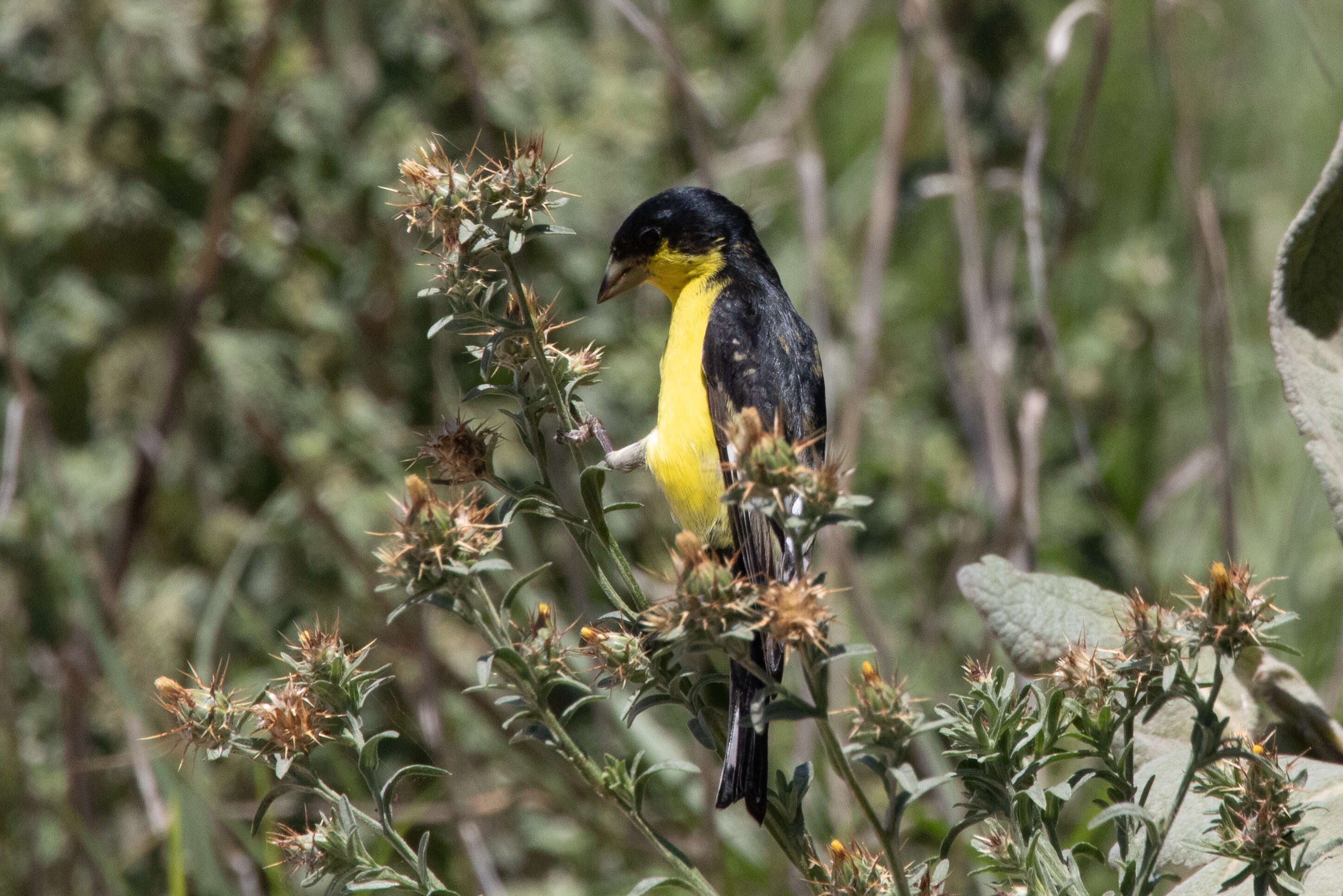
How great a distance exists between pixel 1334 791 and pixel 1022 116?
341 cm

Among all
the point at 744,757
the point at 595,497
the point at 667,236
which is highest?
the point at 667,236

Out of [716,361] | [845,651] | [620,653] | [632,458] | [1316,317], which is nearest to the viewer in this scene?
[845,651]

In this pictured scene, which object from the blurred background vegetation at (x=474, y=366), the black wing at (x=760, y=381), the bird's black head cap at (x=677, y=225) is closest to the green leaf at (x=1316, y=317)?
the black wing at (x=760, y=381)

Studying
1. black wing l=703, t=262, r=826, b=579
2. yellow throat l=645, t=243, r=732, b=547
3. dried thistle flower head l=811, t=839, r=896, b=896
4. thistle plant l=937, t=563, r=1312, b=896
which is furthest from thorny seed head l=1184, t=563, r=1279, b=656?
yellow throat l=645, t=243, r=732, b=547

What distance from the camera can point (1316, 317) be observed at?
57.7 inches

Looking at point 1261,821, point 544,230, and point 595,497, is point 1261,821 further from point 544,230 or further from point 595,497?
point 544,230

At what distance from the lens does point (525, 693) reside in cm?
114

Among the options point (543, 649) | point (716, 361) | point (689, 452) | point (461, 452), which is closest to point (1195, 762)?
point (543, 649)

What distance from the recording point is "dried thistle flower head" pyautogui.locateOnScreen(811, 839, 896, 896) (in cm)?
110

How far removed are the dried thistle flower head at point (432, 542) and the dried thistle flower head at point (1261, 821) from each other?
68 centimetres

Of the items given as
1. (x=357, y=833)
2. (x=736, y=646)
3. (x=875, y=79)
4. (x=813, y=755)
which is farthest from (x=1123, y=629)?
(x=875, y=79)

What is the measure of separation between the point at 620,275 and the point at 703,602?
6.16ft

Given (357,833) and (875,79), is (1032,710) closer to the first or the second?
(357,833)

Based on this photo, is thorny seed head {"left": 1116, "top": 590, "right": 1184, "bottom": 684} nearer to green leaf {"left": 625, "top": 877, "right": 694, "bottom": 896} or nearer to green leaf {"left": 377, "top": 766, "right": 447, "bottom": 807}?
green leaf {"left": 625, "top": 877, "right": 694, "bottom": 896}
